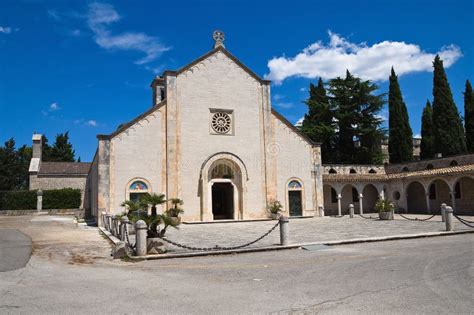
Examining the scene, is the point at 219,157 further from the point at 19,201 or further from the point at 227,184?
the point at 19,201

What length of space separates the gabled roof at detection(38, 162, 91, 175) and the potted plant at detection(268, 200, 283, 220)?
26081mm

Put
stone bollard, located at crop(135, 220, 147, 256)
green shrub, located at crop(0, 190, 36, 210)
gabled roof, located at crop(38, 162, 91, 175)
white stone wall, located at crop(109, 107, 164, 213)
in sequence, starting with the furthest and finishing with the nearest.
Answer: gabled roof, located at crop(38, 162, 91, 175)
green shrub, located at crop(0, 190, 36, 210)
white stone wall, located at crop(109, 107, 164, 213)
stone bollard, located at crop(135, 220, 147, 256)

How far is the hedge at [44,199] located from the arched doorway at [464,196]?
33.9 m

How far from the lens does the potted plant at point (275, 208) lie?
93.3ft

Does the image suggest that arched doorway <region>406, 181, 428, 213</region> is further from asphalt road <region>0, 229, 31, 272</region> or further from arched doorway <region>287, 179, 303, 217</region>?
asphalt road <region>0, 229, 31, 272</region>

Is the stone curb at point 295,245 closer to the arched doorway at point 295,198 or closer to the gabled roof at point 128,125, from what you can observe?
the gabled roof at point 128,125

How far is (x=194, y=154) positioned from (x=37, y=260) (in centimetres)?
1661

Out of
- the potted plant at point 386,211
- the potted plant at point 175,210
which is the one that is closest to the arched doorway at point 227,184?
the potted plant at point 175,210

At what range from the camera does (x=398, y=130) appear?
41.3m

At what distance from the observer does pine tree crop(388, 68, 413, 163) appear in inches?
1617

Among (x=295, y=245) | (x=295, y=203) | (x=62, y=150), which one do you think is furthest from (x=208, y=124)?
(x=62, y=150)

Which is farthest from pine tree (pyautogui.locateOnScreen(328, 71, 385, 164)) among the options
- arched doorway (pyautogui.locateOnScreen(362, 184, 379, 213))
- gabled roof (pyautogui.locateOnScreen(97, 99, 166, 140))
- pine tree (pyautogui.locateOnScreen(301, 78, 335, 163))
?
gabled roof (pyautogui.locateOnScreen(97, 99, 166, 140))

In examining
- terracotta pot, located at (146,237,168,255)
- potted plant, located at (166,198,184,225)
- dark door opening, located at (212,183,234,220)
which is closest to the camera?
terracotta pot, located at (146,237,168,255)

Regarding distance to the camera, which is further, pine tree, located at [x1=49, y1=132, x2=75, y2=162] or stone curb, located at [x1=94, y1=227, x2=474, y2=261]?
pine tree, located at [x1=49, y1=132, x2=75, y2=162]
